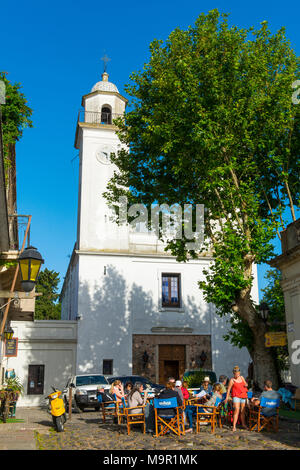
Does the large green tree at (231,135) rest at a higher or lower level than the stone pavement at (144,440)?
higher

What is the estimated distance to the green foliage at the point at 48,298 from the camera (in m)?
52.7

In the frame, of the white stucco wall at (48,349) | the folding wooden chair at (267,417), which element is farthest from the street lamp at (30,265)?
the white stucco wall at (48,349)

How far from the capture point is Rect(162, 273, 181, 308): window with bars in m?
27.9

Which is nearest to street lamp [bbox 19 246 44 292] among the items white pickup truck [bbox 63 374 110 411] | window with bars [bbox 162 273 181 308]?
white pickup truck [bbox 63 374 110 411]

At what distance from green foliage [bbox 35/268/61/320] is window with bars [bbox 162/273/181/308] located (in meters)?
28.0

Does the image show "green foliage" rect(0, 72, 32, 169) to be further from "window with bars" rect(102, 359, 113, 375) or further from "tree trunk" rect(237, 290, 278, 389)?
"window with bars" rect(102, 359, 113, 375)

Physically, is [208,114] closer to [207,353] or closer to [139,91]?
[139,91]

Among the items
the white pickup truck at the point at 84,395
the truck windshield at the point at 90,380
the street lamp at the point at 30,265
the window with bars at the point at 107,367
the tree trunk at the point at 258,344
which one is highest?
the street lamp at the point at 30,265

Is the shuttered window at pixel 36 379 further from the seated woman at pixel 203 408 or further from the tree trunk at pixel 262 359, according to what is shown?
the seated woman at pixel 203 408

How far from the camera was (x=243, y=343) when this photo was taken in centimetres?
1723

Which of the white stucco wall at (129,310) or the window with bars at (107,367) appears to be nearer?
the window with bars at (107,367)

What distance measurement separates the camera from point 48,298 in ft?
185

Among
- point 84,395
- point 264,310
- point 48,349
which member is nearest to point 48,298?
point 48,349

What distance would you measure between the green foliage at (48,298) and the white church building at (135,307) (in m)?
26.2
